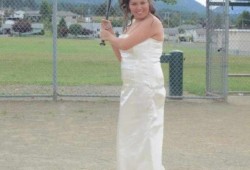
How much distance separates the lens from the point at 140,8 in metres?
4.73

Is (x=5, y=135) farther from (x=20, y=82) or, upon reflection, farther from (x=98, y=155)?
(x=20, y=82)

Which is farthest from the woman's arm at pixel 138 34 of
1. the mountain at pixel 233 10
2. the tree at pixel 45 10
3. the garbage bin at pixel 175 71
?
the tree at pixel 45 10

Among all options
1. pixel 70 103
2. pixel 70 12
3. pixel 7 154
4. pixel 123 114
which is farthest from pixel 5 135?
pixel 70 12

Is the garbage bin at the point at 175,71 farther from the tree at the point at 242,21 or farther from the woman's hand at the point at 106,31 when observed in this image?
the woman's hand at the point at 106,31

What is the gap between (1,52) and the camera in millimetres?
23031

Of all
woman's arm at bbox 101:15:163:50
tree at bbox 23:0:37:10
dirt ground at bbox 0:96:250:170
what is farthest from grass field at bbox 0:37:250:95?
woman's arm at bbox 101:15:163:50

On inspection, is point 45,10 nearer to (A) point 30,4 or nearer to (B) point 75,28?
(A) point 30,4

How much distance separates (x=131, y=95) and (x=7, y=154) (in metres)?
3.17

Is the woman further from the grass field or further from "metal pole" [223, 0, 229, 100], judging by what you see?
the grass field

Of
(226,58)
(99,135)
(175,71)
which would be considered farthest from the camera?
(175,71)

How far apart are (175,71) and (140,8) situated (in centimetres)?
855

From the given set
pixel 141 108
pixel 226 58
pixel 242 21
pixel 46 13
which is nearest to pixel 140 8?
pixel 141 108

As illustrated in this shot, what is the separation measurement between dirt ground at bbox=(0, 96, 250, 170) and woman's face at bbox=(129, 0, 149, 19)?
2.58 meters

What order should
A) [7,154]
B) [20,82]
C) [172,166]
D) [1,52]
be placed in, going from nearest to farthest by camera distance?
[172,166]
[7,154]
[20,82]
[1,52]
